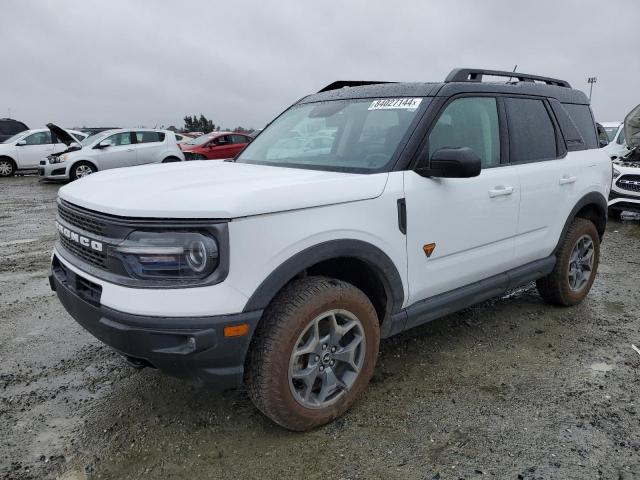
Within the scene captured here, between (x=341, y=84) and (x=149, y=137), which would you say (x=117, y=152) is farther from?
(x=341, y=84)

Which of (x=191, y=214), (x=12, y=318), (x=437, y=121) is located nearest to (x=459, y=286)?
(x=437, y=121)

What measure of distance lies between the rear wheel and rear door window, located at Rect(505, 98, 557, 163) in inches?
699

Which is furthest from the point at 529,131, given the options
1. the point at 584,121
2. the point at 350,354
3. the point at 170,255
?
the point at 170,255

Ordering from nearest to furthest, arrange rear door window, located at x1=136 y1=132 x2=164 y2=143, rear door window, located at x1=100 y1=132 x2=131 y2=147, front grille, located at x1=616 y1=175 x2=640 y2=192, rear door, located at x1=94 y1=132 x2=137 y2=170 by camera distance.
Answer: front grille, located at x1=616 y1=175 x2=640 y2=192, rear door, located at x1=94 y1=132 x2=137 y2=170, rear door window, located at x1=100 y1=132 x2=131 y2=147, rear door window, located at x1=136 y1=132 x2=164 y2=143

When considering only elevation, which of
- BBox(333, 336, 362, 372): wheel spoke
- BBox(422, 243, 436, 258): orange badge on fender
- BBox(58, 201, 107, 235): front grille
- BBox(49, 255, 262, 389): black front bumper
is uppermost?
BBox(58, 201, 107, 235): front grille

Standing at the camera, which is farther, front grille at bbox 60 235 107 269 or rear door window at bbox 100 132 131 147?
rear door window at bbox 100 132 131 147

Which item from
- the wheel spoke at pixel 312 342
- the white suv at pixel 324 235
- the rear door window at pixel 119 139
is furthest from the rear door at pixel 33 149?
the wheel spoke at pixel 312 342

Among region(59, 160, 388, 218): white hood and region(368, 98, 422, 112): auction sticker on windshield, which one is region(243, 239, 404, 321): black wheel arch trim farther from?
region(368, 98, 422, 112): auction sticker on windshield

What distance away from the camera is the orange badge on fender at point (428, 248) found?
2.95 meters

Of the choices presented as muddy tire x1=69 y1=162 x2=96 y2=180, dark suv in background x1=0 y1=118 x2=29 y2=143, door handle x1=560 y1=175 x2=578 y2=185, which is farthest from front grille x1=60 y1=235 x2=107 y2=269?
dark suv in background x1=0 y1=118 x2=29 y2=143

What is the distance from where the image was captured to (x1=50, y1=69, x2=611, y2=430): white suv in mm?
2199

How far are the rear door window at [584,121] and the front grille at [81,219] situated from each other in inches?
145

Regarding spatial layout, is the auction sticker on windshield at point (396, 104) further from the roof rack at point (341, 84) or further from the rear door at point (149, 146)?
the rear door at point (149, 146)

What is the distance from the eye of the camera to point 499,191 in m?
3.34
